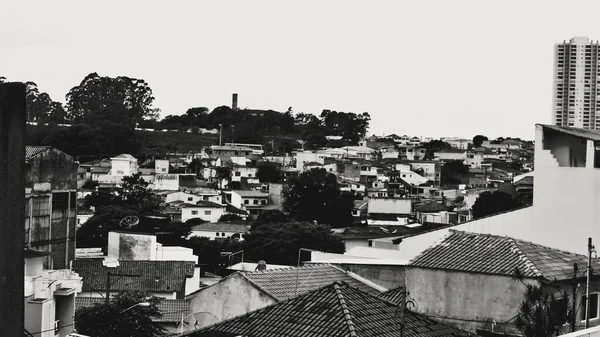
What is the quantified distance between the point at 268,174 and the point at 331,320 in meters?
63.1

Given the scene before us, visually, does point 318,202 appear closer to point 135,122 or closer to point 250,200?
point 250,200

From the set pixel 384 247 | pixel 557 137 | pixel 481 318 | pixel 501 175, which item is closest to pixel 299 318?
pixel 481 318

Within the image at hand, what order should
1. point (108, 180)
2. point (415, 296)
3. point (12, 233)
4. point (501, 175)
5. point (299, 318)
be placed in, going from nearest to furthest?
point (12, 233) < point (299, 318) < point (415, 296) < point (108, 180) < point (501, 175)

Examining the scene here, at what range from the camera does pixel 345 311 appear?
29.5ft

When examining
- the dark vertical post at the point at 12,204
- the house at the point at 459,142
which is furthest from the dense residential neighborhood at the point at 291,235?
the house at the point at 459,142

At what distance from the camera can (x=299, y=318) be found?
29.9 feet

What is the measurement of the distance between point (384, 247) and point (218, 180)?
52600mm

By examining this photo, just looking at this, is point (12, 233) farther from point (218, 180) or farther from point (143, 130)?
point (143, 130)

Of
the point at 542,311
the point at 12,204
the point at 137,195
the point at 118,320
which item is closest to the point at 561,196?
the point at 542,311

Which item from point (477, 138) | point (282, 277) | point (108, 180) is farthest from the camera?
point (477, 138)

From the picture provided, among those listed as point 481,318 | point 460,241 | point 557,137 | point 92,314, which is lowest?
point 92,314

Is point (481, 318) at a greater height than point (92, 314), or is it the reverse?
point (481, 318)

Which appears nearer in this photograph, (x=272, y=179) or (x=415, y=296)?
(x=415, y=296)

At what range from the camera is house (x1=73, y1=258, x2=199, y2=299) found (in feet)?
86.1
